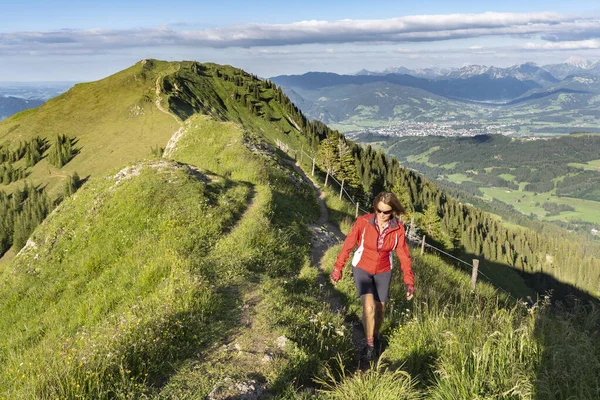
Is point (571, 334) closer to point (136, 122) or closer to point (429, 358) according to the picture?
point (429, 358)

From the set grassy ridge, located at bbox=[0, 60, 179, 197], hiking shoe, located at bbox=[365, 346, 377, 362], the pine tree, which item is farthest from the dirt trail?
grassy ridge, located at bbox=[0, 60, 179, 197]

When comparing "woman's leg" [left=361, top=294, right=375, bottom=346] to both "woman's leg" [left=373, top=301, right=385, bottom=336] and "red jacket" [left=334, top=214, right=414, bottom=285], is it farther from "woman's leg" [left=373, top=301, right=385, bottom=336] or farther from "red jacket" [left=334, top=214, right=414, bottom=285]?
"red jacket" [left=334, top=214, right=414, bottom=285]

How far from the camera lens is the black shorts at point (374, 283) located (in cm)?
813

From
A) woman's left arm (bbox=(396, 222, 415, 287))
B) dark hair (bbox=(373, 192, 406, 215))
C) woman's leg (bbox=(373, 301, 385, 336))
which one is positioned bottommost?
woman's leg (bbox=(373, 301, 385, 336))

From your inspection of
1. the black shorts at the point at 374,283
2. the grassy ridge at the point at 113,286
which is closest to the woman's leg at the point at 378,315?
the black shorts at the point at 374,283

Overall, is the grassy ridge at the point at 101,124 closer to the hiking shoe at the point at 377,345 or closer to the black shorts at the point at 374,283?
the black shorts at the point at 374,283

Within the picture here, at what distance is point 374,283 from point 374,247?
2.98ft

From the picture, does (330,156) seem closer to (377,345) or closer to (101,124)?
(101,124)

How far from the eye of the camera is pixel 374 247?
7.98 meters

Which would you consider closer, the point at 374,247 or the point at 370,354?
the point at 370,354

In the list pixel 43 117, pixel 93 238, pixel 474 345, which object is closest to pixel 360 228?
pixel 474 345

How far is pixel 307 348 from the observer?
751 cm

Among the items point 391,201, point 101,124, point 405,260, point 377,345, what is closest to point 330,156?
point 101,124

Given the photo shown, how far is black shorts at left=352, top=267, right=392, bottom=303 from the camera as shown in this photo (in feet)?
26.7
